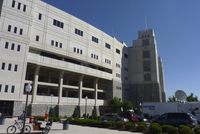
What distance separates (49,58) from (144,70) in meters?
41.7

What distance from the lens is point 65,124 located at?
23.2m

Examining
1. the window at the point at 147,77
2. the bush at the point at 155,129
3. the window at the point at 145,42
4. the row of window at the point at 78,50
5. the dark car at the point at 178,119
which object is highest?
the window at the point at 145,42

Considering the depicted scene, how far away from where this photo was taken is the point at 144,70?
77.6 meters

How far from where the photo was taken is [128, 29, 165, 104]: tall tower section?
7438 cm

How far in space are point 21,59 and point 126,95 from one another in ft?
145

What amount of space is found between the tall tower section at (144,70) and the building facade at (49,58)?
7.92m

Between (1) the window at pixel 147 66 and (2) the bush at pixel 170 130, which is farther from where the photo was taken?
(1) the window at pixel 147 66

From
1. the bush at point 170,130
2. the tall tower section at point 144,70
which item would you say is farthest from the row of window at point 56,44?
the tall tower section at point 144,70

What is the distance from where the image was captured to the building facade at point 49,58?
126ft

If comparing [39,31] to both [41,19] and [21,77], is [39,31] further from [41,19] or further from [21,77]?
[21,77]

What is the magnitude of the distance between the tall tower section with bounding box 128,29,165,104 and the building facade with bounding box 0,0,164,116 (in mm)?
7916

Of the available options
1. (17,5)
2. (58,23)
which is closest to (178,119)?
(58,23)

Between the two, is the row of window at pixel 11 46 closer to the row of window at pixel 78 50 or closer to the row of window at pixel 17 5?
the row of window at pixel 17 5

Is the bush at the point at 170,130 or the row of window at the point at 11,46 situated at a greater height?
the row of window at the point at 11,46
